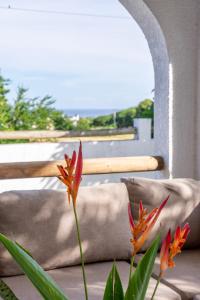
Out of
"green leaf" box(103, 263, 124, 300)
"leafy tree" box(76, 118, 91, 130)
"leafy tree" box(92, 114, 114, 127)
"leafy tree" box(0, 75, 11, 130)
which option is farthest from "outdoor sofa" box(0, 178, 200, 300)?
"leafy tree" box(92, 114, 114, 127)

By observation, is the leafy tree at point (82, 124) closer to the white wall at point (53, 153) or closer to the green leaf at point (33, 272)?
the white wall at point (53, 153)

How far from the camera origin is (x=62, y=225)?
2.77 meters

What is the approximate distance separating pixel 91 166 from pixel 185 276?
3.98 ft

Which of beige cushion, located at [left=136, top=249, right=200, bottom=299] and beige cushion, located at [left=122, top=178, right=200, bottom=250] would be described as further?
beige cushion, located at [left=122, top=178, right=200, bottom=250]

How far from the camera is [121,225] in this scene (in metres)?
2.93

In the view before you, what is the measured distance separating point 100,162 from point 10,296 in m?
2.58

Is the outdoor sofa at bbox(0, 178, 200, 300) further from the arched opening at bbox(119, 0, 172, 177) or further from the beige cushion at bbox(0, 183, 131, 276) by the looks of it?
the arched opening at bbox(119, 0, 172, 177)

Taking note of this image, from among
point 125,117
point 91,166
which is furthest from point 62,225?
point 125,117

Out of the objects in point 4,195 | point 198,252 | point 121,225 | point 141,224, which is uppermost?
point 141,224

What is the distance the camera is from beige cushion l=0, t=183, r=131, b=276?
268 cm

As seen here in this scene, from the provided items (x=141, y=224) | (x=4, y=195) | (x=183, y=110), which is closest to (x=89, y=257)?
(x=4, y=195)

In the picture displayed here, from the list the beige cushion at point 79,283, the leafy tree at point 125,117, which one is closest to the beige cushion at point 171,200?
the beige cushion at point 79,283

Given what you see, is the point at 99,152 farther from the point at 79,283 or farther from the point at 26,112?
the point at 79,283

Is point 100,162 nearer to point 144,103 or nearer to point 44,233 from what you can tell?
point 44,233
